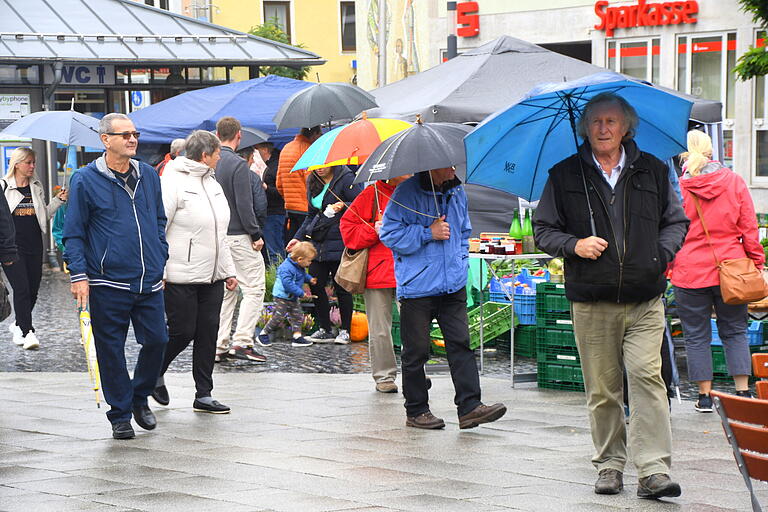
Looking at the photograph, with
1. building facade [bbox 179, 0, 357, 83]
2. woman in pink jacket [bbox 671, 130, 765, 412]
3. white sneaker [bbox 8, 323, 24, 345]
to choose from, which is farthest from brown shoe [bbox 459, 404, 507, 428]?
building facade [bbox 179, 0, 357, 83]

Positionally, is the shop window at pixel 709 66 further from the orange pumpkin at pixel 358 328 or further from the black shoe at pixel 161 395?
the black shoe at pixel 161 395

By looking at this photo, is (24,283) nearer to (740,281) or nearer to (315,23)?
(740,281)

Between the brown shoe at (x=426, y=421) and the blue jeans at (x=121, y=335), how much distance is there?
1.71 metres

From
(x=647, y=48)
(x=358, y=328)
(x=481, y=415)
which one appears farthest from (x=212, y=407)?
(x=647, y=48)

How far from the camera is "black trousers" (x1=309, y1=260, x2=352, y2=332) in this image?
13156 millimetres

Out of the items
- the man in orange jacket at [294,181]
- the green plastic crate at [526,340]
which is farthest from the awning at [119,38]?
the green plastic crate at [526,340]

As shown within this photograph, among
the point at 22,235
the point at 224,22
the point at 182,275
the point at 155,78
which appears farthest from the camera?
the point at 224,22

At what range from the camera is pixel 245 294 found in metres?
12.3

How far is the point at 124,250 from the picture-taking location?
27.3ft

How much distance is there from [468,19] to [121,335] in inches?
904

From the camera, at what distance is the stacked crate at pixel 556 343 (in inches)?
402

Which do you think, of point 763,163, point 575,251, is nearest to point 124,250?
point 575,251

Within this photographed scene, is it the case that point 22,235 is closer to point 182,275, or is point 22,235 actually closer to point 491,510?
point 182,275

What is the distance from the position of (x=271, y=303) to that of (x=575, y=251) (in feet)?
25.3
